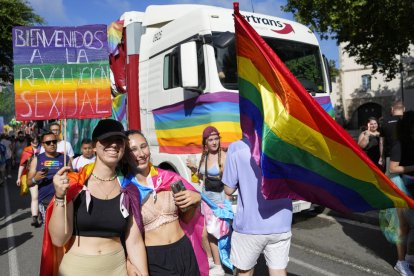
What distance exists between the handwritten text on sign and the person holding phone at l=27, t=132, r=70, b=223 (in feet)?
7.74

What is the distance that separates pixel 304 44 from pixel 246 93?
4010mm

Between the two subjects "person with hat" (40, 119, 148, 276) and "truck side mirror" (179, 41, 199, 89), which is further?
"truck side mirror" (179, 41, 199, 89)

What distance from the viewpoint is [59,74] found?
12.5ft

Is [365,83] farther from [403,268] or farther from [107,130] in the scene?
[107,130]

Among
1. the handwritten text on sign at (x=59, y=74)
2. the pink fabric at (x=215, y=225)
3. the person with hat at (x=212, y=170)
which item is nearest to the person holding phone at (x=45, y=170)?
the person with hat at (x=212, y=170)

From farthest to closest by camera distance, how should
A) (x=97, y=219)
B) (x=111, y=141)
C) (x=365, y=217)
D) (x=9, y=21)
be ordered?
(x=9, y=21), (x=365, y=217), (x=111, y=141), (x=97, y=219)

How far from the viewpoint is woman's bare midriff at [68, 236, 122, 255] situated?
2457 mm

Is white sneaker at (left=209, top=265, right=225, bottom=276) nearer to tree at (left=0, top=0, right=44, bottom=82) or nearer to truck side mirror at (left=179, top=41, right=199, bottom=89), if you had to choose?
truck side mirror at (left=179, top=41, right=199, bottom=89)

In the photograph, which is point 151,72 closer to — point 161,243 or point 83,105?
point 83,105

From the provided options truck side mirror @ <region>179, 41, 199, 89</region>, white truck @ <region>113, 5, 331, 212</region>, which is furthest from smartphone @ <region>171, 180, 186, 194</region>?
truck side mirror @ <region>179, 41, 199, 89</region>

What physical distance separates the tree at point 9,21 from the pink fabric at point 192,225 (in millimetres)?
16773

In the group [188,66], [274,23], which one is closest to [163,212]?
[188,66]

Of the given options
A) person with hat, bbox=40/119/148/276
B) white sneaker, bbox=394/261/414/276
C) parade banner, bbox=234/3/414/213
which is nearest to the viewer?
person with hat, bbox=40/119/148/276

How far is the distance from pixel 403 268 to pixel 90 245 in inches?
141
